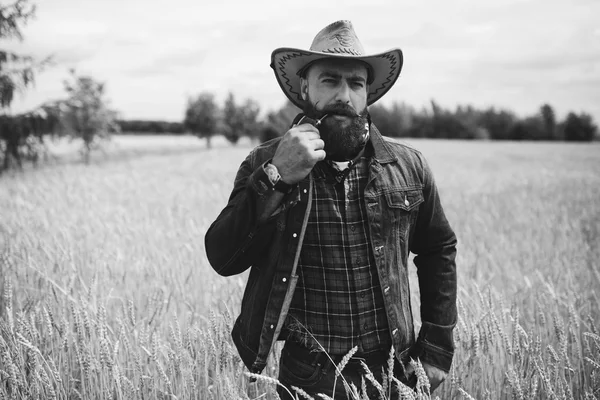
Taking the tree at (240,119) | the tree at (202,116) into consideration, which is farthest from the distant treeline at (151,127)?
the tree at (202,116)

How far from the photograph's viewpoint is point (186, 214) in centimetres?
723

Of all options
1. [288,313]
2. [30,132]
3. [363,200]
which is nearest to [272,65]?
[363,200]

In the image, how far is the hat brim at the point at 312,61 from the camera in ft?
6.10

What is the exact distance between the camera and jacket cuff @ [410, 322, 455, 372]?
2.00m

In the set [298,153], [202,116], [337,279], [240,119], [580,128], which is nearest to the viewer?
[298,153]

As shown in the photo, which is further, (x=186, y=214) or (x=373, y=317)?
(x=186, y=214)

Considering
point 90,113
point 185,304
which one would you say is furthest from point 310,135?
point 90,113

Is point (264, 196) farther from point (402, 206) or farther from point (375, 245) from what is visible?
point (402, 206)

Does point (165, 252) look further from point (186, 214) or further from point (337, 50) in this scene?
point (337, 50)

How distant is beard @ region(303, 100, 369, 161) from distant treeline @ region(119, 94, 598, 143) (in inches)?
Result: 2596

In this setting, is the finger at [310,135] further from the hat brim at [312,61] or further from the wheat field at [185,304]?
the wheat field at [185,304]

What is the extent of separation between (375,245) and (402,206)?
24 cm

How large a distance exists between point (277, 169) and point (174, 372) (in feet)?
4.14

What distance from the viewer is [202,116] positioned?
69.5m
